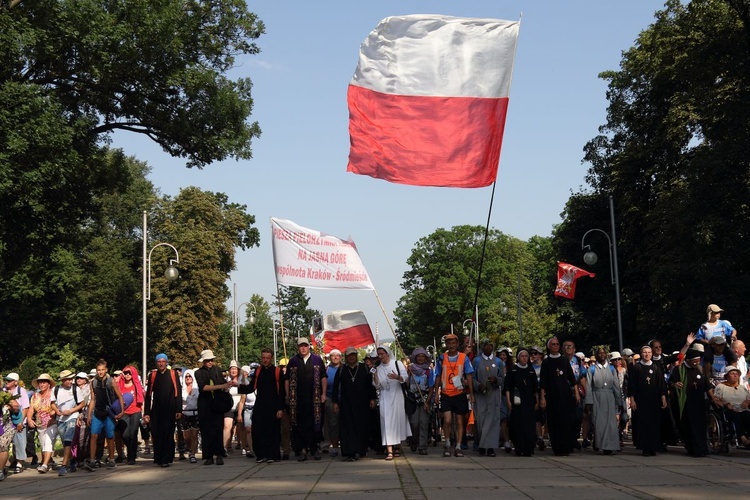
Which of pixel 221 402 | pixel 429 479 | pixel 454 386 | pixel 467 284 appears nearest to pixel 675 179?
pixel 454 386

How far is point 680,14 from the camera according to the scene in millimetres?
41938

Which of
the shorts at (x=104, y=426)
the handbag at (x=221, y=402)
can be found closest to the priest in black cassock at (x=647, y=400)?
the handbag at (x=221, y=402)

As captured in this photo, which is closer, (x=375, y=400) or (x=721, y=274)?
(x=375, y=400)

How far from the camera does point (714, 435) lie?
53.2ft

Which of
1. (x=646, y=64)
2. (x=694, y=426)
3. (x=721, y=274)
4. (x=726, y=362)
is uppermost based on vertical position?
(x=646, y=64)

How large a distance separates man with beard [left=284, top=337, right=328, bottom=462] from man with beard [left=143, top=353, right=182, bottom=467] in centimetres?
209

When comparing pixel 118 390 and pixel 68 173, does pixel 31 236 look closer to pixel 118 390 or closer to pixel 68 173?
pixel 68 173

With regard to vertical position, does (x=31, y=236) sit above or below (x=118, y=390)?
above

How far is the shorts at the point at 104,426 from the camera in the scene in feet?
56.2

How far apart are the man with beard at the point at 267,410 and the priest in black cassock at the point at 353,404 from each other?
1.00 meters

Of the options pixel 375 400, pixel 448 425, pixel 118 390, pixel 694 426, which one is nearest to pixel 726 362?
pixel 694 426

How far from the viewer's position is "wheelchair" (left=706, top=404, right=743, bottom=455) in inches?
625

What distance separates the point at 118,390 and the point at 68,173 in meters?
8.43

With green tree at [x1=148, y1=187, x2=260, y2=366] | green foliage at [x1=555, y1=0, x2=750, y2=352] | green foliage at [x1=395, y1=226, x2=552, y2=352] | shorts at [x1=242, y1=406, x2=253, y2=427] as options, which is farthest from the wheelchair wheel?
green foliage at [x1=395, y1=226, x2=552, y2=352]
